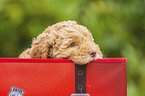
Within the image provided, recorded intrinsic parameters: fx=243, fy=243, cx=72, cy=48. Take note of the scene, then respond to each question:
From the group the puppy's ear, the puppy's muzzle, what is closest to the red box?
the puppy's muzzle

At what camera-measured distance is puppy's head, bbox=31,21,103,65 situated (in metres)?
1.11

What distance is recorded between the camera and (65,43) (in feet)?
3.82

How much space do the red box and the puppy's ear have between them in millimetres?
269

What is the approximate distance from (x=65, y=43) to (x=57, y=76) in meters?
0.24

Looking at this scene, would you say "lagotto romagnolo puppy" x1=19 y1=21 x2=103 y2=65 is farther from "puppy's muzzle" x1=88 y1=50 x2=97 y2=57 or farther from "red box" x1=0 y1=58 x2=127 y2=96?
"red box" x1=0 y1=58 x2=127 y2=96

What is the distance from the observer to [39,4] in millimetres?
2092

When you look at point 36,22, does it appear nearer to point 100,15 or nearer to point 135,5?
point 100,15

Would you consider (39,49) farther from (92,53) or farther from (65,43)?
(92,53)

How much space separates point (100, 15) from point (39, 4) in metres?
0.55

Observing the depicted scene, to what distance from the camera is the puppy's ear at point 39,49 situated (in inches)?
48.3

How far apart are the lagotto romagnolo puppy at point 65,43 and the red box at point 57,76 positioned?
0.34 ft

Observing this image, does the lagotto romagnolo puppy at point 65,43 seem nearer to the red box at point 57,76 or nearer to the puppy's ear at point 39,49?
the puppy's ear at point 39,49

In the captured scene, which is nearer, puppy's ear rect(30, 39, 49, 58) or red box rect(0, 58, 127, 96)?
red box rect(0, 58, 127, 96)

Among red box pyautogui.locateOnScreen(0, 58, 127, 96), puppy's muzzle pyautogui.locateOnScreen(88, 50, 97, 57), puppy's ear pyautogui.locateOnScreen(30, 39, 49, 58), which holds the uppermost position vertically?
puppy's ear pyautogui.locateOnScreen(30, 39, 49, 58)
